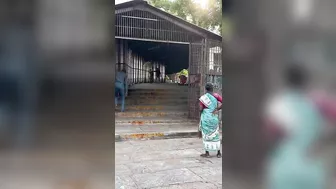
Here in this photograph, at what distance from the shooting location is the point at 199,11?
14.4 metres

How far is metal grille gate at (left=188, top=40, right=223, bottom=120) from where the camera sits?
A: 28.0 ft

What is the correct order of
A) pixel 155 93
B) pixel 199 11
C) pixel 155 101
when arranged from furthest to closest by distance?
1. pixel 199 11
2. pixel 155 93
3. pixel 155 101

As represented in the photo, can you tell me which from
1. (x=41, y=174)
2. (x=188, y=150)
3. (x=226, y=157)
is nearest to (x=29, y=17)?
(x=41, y=174)

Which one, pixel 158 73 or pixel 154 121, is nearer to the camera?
pixel 154 121

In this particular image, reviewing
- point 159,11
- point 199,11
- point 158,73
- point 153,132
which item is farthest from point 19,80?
point 158,73

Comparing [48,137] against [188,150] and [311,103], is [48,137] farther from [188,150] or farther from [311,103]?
[188,150]

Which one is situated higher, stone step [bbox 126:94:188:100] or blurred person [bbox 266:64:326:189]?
blurred person [bbox 266:64:326:189]

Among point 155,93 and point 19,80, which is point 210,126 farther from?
point 155,93

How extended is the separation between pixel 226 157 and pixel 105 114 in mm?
760

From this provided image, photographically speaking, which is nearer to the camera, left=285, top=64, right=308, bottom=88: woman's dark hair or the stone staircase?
left=285, top=64, right=308, bottom=88: woman's dark hair

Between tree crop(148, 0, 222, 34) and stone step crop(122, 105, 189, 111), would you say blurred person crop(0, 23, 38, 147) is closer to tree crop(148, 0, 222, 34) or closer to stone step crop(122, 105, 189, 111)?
stone step crop(122, 105, 189, 111)

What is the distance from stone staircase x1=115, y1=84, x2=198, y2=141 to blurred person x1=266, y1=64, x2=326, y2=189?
5607 mm

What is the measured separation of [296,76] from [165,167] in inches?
142

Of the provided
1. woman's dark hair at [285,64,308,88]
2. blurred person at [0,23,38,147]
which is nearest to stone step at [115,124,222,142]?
blurred person at [0,23,38,147]
